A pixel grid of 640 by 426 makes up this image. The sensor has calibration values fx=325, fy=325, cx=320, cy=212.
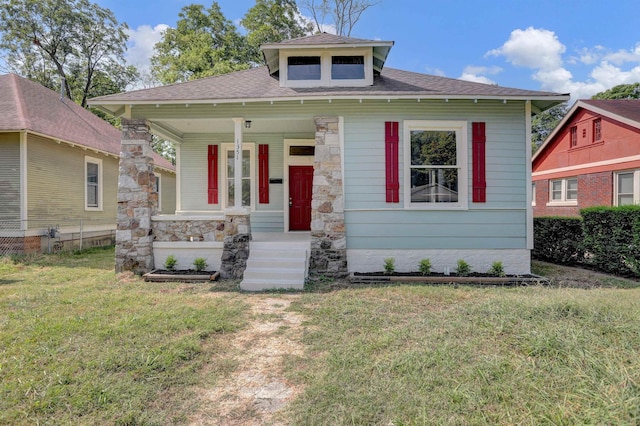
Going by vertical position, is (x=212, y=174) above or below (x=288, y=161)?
below

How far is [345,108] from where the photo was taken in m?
6.50

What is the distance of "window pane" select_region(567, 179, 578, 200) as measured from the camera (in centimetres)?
1314

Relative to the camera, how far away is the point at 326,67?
7094 mm

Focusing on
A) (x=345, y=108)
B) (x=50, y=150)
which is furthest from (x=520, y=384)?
(x=50, y=150)

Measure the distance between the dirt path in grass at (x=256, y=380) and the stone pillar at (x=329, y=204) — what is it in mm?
2303

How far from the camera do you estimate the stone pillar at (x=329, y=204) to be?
6453mm

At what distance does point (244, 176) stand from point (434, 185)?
4756 mm

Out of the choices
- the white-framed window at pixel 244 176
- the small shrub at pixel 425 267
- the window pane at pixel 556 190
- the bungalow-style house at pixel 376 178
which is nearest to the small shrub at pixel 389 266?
the bungalow-style house at pixel 376 178

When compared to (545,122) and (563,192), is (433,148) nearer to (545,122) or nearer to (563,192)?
(563,192)

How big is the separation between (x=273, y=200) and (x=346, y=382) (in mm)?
6371

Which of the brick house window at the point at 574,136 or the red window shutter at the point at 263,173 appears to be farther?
the brick house window at the point at 574,136

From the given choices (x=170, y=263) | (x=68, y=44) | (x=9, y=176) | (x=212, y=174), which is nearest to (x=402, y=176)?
(x=212, y=174)

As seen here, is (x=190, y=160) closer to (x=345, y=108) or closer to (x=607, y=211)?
(x=345, y=108)

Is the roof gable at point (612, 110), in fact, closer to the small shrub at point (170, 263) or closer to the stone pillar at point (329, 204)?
the stone pillar at point (329, 204)
